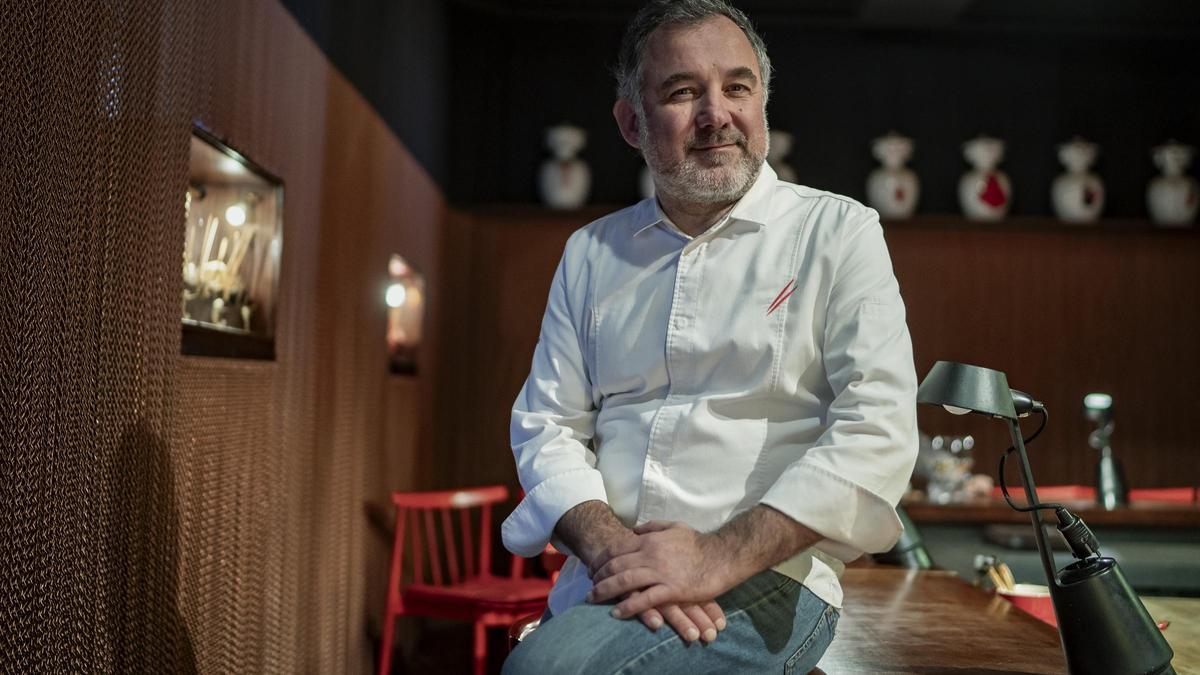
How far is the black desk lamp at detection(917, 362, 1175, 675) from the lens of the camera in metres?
1.30

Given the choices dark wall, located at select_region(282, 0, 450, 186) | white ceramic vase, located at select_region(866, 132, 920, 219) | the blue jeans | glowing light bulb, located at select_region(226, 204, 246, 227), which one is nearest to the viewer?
the blue jeans

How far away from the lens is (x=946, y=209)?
5.77m

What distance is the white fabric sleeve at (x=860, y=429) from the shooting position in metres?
1.28

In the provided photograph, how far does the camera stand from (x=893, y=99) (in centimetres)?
580

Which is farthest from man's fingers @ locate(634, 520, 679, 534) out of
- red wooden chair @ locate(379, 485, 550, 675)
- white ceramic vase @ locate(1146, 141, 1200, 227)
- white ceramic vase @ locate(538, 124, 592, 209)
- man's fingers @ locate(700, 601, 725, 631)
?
white ceramic vase @ locate(1146, 141, 1200, 227)

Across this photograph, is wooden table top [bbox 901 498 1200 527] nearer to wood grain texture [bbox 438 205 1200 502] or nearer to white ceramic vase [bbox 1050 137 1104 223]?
wood grain texture [bbox 438 205 1200 502]

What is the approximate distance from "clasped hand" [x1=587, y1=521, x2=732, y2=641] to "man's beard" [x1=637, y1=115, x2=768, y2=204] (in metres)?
0.48

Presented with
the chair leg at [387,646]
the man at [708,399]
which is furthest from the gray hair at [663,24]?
the chair leg at [387,646]

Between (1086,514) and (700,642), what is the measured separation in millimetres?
2886

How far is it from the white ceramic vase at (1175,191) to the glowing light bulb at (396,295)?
3.68 m

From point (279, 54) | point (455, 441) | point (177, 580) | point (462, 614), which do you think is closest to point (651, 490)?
point (177, 580)

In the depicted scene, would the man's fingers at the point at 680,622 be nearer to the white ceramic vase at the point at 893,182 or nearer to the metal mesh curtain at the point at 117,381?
the metal mesh curtain at the point at 117,381

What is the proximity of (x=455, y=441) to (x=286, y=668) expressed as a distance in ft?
8.64

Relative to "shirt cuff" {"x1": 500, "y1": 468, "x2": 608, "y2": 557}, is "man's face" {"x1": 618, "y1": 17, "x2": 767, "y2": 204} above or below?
above
